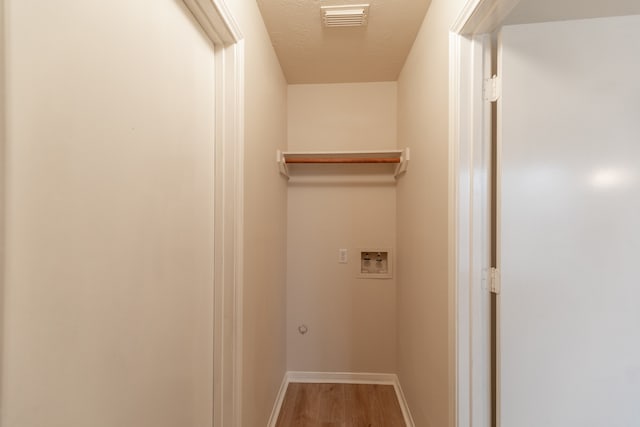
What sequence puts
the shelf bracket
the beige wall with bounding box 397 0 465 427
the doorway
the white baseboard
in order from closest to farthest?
the doorway
the beige wall with bounding box 397 0 465 427
the shelf bracket
the white baseboard

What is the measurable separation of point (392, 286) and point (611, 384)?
138cm

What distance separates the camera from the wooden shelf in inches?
82.0

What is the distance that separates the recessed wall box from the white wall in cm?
159

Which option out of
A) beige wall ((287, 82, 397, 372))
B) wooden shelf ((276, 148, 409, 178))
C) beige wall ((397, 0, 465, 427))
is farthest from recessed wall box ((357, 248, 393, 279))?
wooden shelf ((276, 148, 409, 178))

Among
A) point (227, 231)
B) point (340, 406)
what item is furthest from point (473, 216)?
point (340, 406)

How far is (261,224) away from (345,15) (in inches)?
49.8

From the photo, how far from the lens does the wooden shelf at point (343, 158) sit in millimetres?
2082

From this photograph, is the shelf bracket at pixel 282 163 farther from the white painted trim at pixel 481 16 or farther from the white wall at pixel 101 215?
the white painted trim at pixel 481 16

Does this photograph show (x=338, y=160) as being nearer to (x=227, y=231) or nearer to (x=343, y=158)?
(x=343, y=158)

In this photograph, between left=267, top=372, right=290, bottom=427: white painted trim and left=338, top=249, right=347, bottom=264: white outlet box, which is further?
left=338, top=249, right=347, bottom=264: white outlet box

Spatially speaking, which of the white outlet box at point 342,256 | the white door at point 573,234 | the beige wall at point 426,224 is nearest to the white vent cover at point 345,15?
the beige wall at point 426,224

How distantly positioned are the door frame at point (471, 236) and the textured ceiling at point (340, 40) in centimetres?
59

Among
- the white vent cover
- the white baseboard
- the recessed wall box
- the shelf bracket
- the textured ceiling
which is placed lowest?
the white baseboard

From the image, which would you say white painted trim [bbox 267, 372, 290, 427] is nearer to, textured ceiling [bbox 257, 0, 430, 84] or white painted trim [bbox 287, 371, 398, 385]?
white painted trim [bbox 287, 371, 398, 385]
